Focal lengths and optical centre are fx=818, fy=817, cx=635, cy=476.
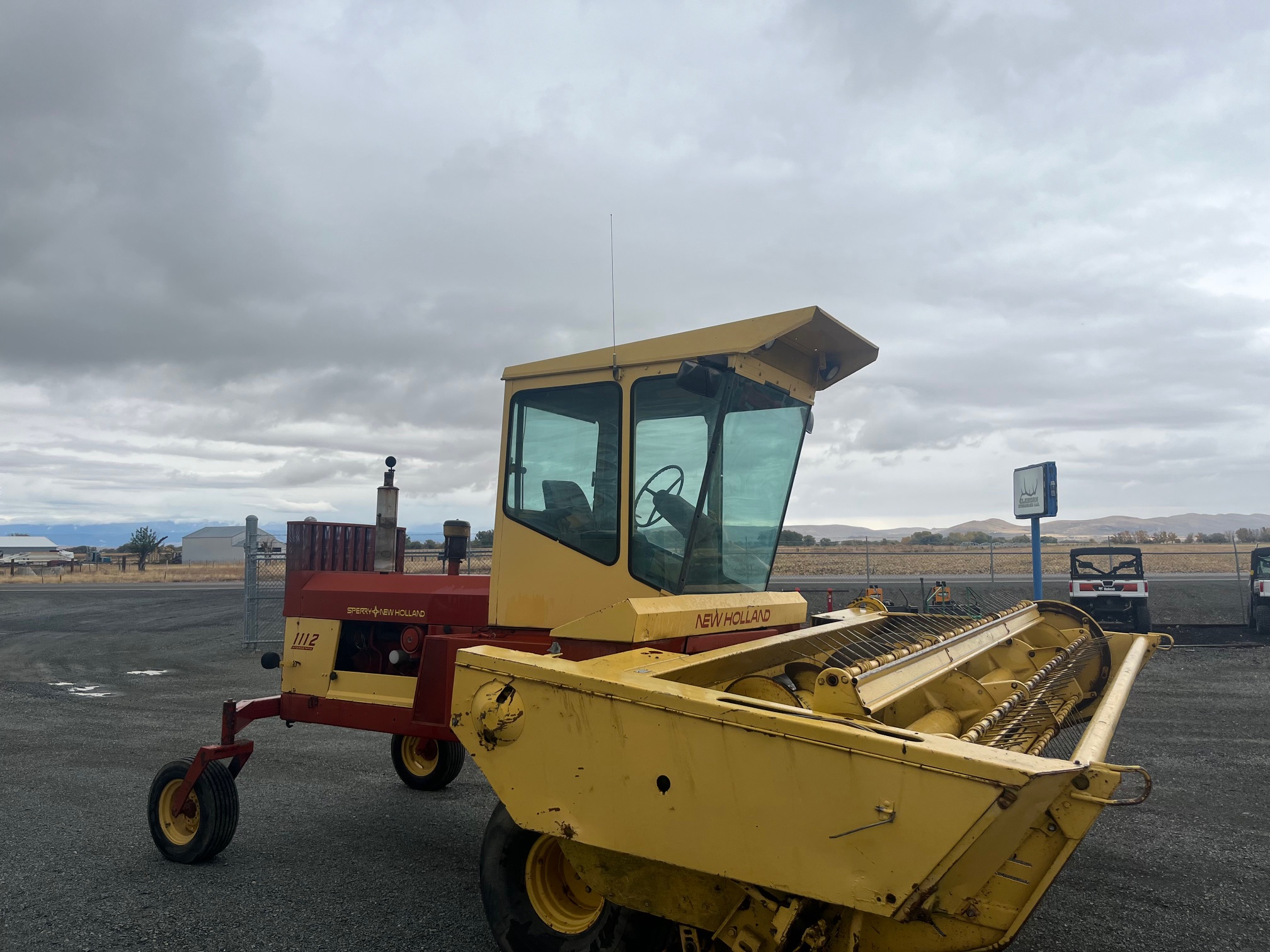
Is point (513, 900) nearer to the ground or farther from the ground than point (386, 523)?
nearer to the ground

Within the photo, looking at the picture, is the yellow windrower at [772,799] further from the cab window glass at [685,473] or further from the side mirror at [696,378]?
the side mirror at [696,378]

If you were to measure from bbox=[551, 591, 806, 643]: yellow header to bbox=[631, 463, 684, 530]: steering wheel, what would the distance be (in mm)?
362

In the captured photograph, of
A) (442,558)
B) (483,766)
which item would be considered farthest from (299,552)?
(483,766)

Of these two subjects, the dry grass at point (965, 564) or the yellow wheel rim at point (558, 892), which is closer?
the yellow wheel rim at point (558, 892)

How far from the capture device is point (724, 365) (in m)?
3.75

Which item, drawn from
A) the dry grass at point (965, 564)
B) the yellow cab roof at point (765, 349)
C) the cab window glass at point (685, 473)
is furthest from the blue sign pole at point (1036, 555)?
the dry grass at point (965, 564)

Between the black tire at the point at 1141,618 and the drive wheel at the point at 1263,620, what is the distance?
1.68m

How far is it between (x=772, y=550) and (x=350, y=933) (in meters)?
2.84

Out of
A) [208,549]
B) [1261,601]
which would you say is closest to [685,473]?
[1261,601]

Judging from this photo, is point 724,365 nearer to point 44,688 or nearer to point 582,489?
point 582,489

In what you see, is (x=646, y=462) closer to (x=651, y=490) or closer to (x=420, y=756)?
(x=651, y=490)

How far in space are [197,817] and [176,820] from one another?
15 cm

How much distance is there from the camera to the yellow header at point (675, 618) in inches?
137

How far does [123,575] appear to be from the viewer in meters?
41.8
